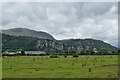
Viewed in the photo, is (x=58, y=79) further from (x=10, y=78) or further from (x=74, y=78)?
(x=10, y=78)

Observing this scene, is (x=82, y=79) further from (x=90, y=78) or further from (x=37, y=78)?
(x=37, y=78)

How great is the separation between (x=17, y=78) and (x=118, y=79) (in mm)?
13062

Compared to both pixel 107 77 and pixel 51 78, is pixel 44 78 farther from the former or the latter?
pixel 107 77

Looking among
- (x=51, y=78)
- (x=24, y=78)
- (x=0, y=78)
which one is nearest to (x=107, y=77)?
(x=51, y=78)

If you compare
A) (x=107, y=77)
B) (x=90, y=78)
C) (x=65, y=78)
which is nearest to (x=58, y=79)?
(x=65, y=78)

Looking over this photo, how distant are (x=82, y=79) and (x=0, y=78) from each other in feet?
35.3

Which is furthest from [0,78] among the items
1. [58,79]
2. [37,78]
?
[58,79]

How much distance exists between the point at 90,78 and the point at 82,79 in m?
1.19

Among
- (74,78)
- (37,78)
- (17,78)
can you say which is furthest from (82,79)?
(17,78)

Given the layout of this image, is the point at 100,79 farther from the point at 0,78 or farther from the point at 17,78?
the point at 0,78

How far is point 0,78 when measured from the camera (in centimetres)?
3672

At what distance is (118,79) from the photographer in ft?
116

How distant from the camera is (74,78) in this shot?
36.2m

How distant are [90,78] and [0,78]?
11.8 m
